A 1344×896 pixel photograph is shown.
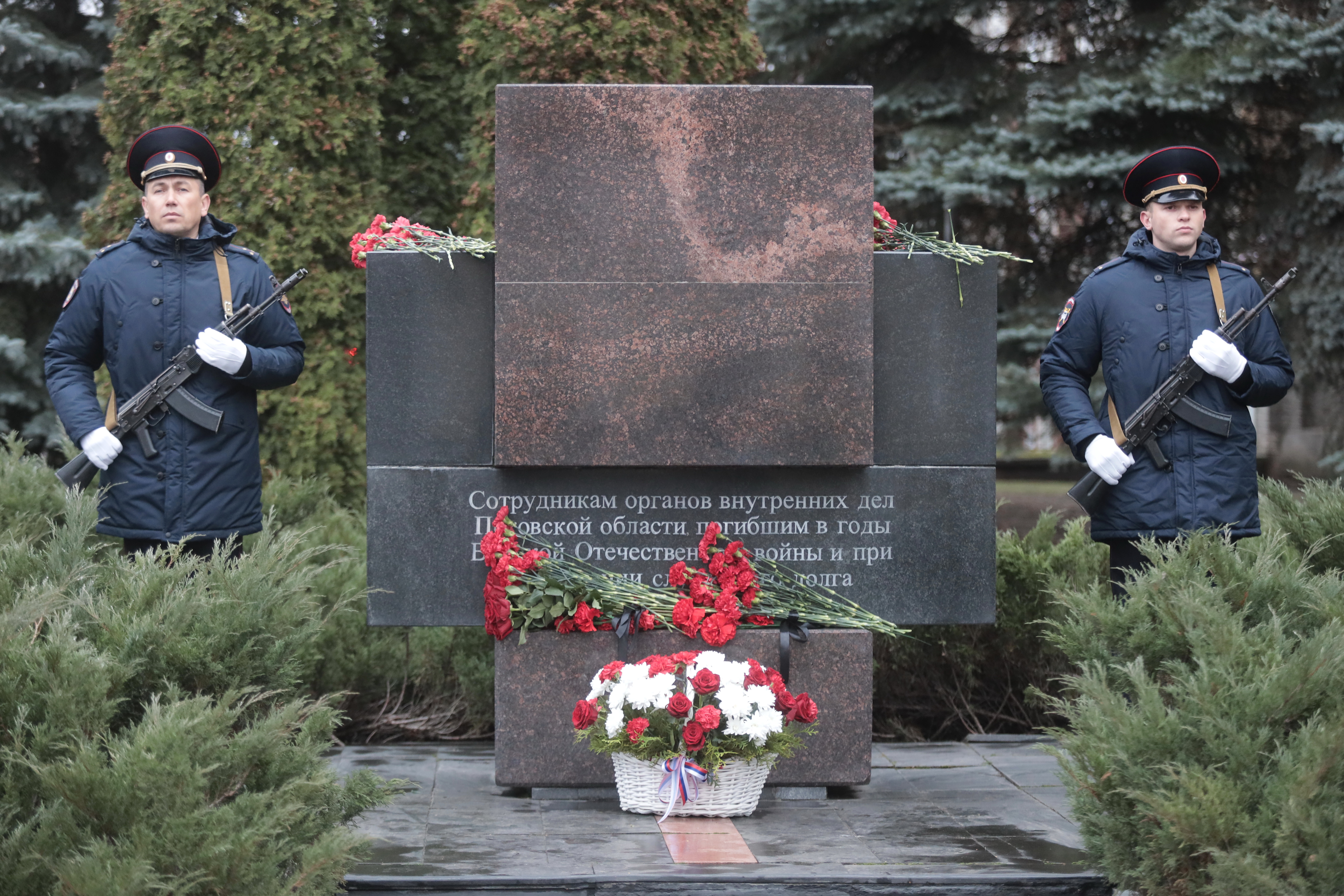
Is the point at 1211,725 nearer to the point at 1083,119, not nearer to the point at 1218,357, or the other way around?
the point at 1218,357

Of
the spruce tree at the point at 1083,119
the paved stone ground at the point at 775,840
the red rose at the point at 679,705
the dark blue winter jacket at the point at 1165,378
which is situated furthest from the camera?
the spruce tree at the point at 1083,119

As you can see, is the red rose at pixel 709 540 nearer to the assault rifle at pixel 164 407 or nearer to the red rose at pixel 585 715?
the red rose at pixel 585 715

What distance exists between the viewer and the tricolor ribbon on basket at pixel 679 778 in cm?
426

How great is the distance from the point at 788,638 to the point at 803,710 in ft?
1.23

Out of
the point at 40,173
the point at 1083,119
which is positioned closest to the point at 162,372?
the point at 1083,119

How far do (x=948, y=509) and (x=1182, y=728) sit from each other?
169 centimetres

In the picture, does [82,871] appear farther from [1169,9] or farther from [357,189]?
[1169,9]

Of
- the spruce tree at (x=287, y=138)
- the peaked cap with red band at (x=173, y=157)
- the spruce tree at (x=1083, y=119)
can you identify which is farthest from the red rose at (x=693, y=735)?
the spruce tree at (x=1083, y=119)

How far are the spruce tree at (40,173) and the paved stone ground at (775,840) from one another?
→ 22.8 feet

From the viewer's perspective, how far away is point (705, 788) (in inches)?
172

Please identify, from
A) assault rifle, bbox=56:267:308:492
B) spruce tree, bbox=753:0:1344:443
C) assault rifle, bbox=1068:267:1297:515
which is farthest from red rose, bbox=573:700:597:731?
spruce tree, bbox=753:0:1344:443

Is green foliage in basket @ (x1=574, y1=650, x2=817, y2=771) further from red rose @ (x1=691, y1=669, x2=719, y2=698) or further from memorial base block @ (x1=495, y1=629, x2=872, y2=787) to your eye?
memorial base block @ (x1=495, y1=629, x2=872, y2=787)

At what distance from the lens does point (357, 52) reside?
771 cm

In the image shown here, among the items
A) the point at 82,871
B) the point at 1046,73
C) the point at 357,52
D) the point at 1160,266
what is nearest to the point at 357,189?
the point at 357,52
